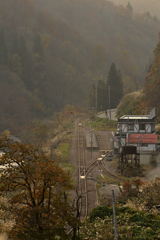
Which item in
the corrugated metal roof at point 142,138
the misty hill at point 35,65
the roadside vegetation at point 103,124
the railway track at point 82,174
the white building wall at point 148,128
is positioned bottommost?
the railway track at point 82,174

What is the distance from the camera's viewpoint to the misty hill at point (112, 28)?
152625 mm

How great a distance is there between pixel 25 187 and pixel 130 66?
135 m

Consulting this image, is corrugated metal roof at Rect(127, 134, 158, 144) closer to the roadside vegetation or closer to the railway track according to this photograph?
the railway track

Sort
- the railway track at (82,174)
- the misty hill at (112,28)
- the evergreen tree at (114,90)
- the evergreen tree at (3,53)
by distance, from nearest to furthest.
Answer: the railway track at (82,174) < the evergreen tree at (114,90) < the evergreen tree at (3,53) < the misty hill at (112,28)

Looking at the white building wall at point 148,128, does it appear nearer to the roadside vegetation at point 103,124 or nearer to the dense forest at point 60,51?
the roadside vegetation at point 103,124

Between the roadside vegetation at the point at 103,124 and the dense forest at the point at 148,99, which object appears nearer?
the roadside vegetation at the point at 103,124

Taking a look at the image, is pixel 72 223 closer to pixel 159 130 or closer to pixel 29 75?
pixel 159 130

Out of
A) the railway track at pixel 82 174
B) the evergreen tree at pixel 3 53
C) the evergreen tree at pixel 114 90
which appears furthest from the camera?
the evergreen tree at pixel 3 53

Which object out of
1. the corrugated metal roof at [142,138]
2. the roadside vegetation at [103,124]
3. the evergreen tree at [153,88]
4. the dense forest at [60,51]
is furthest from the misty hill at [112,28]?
the corrugated metal roof at [142,138]

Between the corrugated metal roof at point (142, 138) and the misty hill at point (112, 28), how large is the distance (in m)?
107

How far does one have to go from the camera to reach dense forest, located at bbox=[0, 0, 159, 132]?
329 feet

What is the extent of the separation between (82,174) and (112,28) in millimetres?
151514

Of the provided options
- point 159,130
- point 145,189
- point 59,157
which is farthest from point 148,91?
point 145,189

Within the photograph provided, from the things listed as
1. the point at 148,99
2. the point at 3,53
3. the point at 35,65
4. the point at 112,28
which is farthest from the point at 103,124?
the point at 112,28
